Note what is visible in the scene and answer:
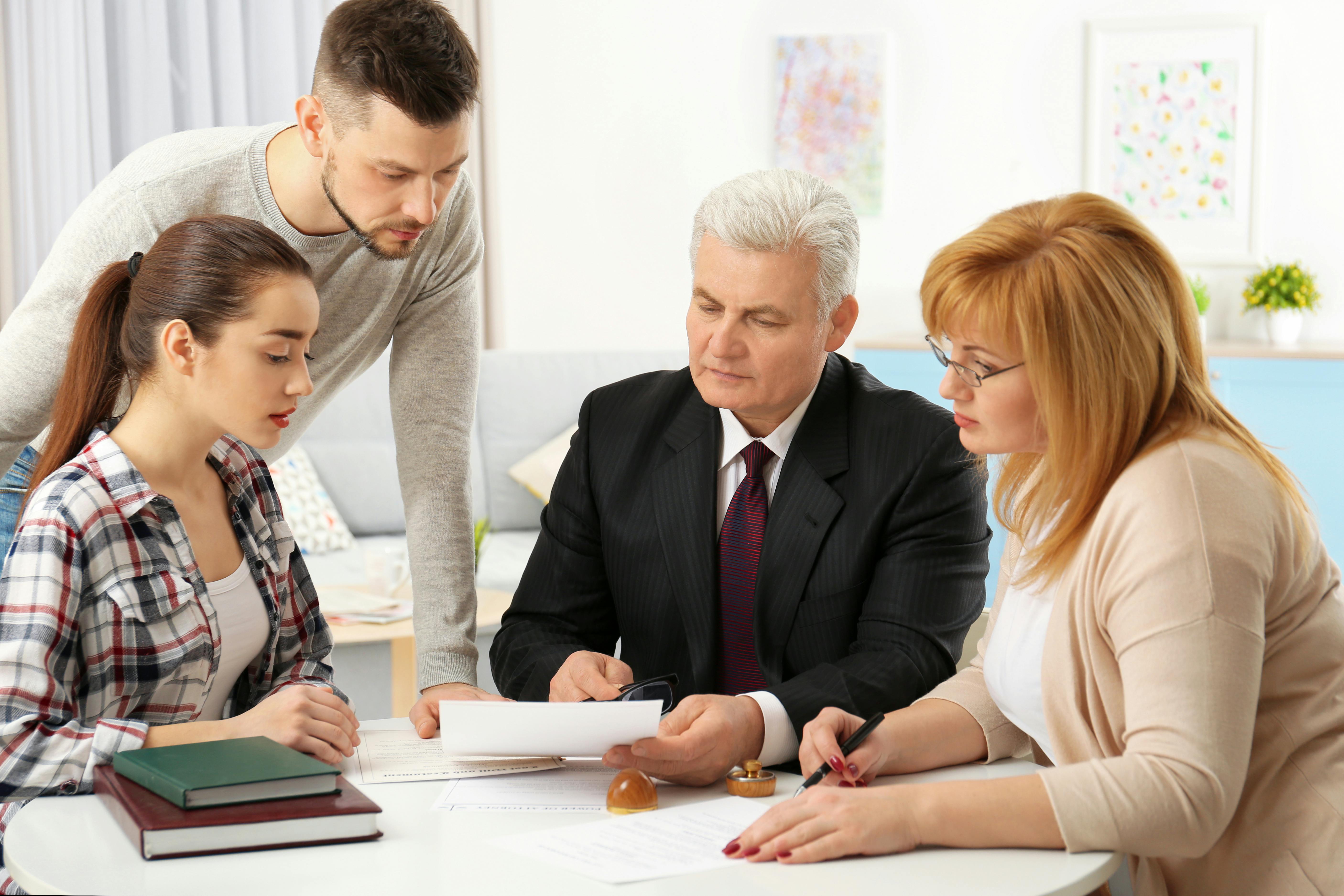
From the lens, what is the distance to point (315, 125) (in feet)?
5.72

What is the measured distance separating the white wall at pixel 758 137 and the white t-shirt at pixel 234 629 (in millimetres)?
4033

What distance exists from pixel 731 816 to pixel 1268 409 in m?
4.11

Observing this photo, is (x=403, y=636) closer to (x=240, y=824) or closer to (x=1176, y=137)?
(x=240, y=824)

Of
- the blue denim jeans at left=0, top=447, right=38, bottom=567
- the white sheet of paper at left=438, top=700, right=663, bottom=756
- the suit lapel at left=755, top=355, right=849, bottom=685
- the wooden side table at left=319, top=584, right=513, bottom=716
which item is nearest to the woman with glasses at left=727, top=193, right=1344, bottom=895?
the white sheet of paper at left=438, top=700, right=663, bottom=756

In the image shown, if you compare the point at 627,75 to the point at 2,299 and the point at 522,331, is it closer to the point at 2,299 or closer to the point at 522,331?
the point at 522,331

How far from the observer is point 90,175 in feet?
12.7

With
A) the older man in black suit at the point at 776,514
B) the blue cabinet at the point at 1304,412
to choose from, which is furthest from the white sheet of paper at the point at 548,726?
the blue cabinet at the point at 1304,412

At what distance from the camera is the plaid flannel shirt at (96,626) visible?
1294 millimetres

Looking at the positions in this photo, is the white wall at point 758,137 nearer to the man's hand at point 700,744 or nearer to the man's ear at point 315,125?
the man's ear at point 315,125

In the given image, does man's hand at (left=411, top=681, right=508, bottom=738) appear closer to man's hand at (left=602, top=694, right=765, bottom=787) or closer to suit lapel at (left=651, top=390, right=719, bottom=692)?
man's hand at (left=602, top=694, right=765, bottom=787)

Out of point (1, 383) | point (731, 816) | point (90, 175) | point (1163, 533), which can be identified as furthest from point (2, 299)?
point (1163, 533)

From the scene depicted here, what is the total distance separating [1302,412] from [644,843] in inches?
167

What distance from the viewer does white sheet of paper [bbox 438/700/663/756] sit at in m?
1.24

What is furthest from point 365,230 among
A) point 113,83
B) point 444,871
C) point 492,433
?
point 492,433
